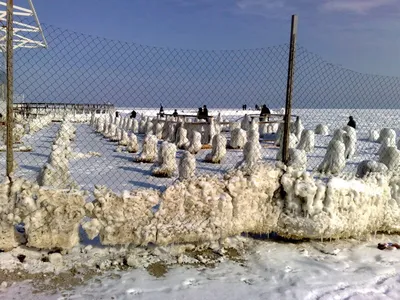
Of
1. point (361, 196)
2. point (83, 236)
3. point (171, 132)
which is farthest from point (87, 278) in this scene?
point (171, 132)

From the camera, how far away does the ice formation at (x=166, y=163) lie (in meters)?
10.9

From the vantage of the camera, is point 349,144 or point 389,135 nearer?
point 349,144

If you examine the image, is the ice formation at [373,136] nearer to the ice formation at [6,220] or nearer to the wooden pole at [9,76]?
the wooden pole at [9,76]

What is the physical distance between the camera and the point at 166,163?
1095 cm

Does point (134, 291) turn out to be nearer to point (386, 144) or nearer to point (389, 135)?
point (386, 144)

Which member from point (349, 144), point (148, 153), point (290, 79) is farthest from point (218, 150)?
point (290, 79)

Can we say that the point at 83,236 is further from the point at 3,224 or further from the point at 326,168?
the point at 326,168

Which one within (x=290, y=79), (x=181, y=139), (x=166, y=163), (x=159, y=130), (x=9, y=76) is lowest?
(x=166, y=163)

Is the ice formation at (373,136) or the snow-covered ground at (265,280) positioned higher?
the ice formation at (373,136)

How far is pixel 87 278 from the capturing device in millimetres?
3754

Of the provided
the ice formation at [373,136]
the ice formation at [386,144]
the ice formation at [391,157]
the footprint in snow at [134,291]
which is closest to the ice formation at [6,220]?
the footprint in snow at [134,291]

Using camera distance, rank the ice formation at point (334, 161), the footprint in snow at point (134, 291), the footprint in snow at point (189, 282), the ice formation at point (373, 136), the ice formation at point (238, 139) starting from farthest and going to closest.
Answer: the ice formation at point (373, 136), the ice formation at point (238, 139), the ice formation at point (334, 161), the footprint in snow at point (189, 282), the footprint in snow at point (134, 291)

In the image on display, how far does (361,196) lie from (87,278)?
3.15 m

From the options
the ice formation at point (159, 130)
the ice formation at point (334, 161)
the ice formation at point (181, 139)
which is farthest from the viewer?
the ice formation at point (159, 130)
